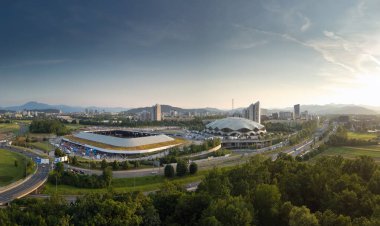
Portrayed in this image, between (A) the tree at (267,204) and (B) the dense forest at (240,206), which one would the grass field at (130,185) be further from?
(A) the tree at (267,204)

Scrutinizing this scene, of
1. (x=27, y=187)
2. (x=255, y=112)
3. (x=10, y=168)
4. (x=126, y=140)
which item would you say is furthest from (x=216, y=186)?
(x=255, y=112)

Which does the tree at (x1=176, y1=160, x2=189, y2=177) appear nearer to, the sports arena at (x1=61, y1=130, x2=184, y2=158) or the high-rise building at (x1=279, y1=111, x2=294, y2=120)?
the sports arena at (x1=61, y1=130, x2=184, y2=158)

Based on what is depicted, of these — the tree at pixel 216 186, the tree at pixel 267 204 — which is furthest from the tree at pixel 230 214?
the tree at pixel 216 186

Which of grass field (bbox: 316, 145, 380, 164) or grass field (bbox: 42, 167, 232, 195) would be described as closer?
grass field (bbox: 42, 167, 232, 195)

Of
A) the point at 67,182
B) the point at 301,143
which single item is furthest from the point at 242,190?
the point at 301,143

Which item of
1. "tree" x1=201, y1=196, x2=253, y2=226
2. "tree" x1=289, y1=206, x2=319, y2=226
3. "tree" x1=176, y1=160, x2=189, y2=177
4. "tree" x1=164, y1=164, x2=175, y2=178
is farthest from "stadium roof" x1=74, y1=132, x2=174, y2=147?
"tree" x1=289, y1=206, x2=319, y2=226
